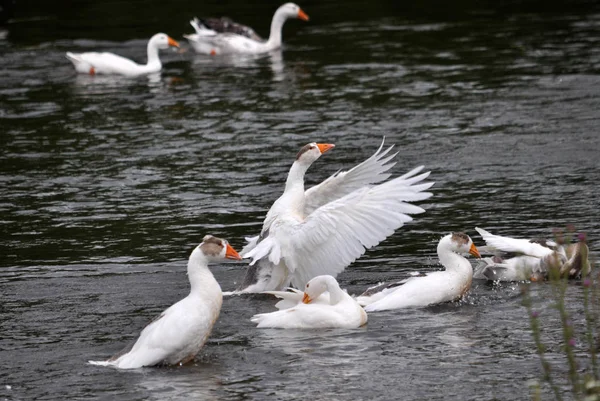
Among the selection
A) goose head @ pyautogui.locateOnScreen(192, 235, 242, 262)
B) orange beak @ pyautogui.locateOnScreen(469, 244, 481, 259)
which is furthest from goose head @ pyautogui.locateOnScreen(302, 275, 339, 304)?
orange beak @ pyautogui.locateOnScreen(469, 244, 481, 259)

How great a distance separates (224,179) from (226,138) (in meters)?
2.30

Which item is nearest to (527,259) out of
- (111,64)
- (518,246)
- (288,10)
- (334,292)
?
(518,246)

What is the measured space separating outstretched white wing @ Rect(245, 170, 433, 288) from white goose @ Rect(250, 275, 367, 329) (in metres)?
0.80

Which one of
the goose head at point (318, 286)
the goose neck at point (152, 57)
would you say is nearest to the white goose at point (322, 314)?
the goose head at point (318, 286)

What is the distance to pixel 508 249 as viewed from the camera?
429 inches

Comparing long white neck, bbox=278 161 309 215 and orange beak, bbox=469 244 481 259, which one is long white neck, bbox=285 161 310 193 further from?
orange beak, bbox=469 244 481 259

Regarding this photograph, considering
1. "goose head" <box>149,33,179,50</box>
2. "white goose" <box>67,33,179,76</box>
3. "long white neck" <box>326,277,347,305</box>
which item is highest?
"goose head" <box>149,33,179,50</box>

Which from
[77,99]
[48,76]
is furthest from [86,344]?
[48,76]

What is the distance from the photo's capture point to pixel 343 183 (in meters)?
11.4

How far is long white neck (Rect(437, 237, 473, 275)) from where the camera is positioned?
10.5m

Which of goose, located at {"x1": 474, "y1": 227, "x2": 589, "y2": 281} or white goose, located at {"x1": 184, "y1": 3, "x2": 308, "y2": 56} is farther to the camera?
white goose, located at {"x1": 184, "y1": 3, "x2": 308, "y2": 56}

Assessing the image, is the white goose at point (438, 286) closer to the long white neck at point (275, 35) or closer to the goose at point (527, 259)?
the goose at point (527, 259)

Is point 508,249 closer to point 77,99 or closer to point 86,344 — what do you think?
point 86,344

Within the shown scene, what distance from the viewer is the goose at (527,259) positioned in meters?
10.8
